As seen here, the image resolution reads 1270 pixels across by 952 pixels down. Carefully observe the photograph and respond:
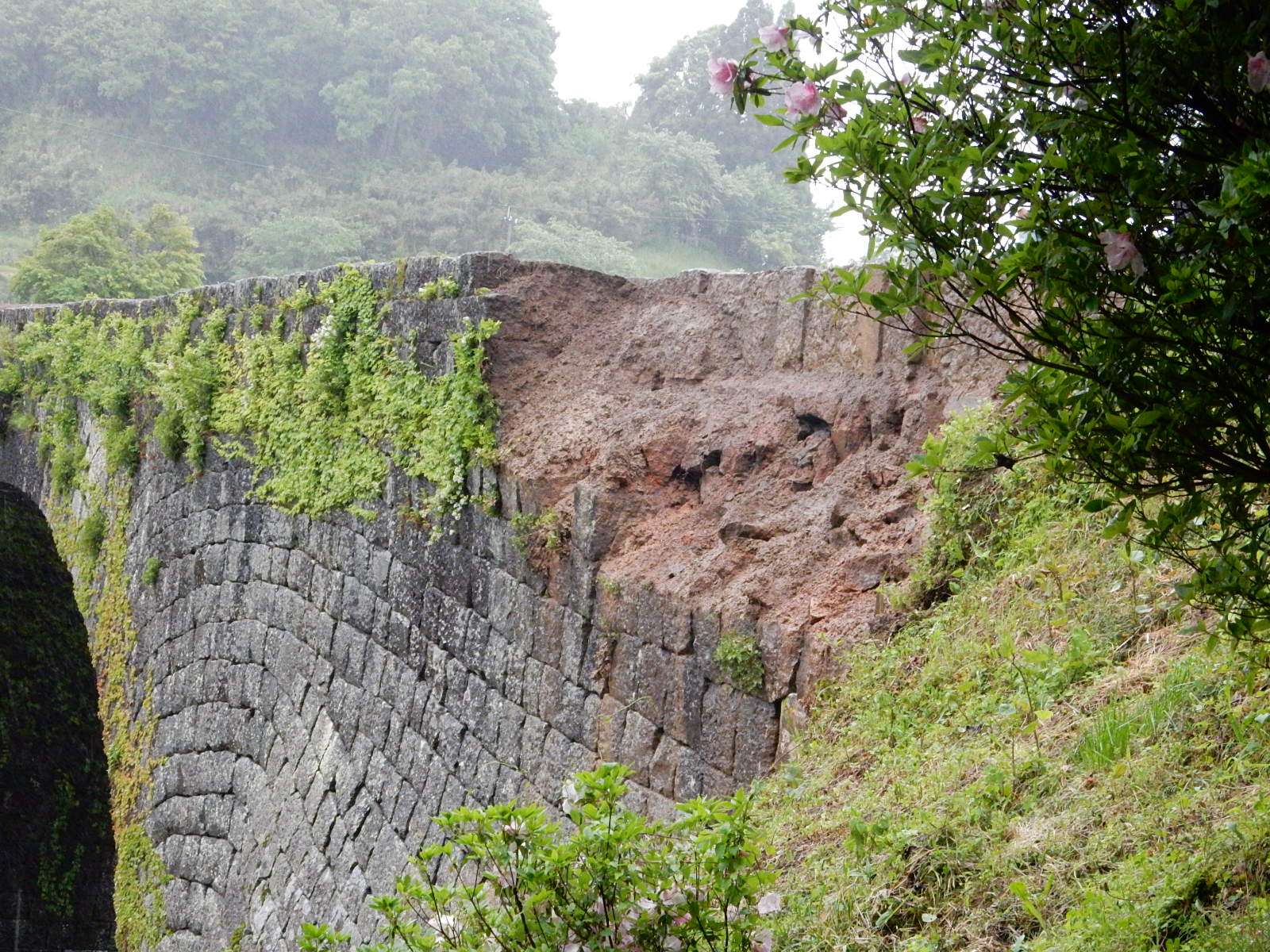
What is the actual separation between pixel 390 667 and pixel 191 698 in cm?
263

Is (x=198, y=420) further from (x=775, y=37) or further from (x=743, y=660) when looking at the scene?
(x=775, y=37)

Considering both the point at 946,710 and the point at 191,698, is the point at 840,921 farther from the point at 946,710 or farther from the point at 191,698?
the point at 191,698

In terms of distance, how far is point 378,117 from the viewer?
38344 millimetres

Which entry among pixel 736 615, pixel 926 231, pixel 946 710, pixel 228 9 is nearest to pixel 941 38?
pixel 926 231

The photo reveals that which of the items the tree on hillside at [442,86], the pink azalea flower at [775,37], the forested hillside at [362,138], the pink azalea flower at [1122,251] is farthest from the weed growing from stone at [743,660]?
the tree on hillside at [442,86]

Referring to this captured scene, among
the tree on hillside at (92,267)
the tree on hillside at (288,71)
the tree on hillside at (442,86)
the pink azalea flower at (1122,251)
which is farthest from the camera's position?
the tree on hillside at (288,71)

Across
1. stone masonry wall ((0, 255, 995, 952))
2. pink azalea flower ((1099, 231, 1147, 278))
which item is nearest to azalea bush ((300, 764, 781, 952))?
stone masonry wall ((0, 255, 995, 952))

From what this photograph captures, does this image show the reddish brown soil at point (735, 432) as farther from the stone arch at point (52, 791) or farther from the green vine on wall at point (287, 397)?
the stone arch at point (52, 791)

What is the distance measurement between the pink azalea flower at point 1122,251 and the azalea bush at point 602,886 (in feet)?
4.28

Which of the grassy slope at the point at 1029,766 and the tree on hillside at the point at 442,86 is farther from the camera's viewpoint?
the tree on hillside at the point at 442,86

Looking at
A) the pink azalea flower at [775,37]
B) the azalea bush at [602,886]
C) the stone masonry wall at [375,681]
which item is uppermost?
the pink azalea flower at [775,37]

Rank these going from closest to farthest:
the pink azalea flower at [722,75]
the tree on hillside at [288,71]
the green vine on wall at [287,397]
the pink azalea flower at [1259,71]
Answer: the pink azalea flower at [1259,71] < the pink azalea flower at [722,75] < the green vine on wall at [287,397] < the tree on hillside at [288,71]

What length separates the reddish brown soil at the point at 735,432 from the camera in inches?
166

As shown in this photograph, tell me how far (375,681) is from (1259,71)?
5453 millimetres
